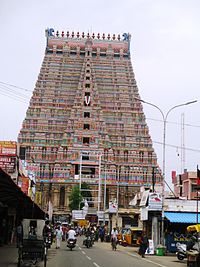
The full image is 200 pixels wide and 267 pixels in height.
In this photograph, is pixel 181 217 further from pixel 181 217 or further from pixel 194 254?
pixel 194 254

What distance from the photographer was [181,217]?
32.4m

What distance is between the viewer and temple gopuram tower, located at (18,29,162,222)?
9262 centimetres

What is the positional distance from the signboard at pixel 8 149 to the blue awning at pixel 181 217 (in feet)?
44.9

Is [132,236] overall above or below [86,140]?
below

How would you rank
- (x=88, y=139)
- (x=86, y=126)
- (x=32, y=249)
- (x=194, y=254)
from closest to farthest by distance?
(x=32, y=249) → (x=194, y=254) → (x=88, y=139) → (x=86, y=126)

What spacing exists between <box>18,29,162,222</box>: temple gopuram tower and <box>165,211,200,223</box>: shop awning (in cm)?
5568

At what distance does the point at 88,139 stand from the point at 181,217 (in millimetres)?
63131

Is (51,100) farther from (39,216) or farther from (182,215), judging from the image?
(182,215)

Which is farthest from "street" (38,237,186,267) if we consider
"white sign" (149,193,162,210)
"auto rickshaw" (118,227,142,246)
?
"auto rickshaw" (118,227,142,246)

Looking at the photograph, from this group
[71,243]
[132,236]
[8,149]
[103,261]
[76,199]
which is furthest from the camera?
[76,199]

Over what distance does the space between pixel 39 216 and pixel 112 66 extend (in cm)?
4858

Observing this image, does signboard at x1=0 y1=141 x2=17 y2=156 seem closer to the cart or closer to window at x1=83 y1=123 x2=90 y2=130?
the cart

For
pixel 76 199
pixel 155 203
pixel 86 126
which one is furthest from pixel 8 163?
pixel 86 126

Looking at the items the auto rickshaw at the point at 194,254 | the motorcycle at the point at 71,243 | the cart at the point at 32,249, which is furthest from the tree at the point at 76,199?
the cart at the point at 32,249
